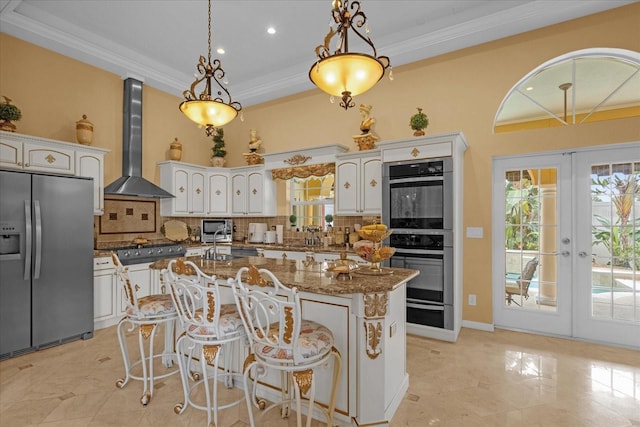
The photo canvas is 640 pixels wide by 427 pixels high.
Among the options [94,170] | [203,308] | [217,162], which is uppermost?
[217,162]

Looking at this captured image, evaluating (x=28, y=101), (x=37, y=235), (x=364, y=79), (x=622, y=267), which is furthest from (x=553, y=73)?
(x=28, y=101)

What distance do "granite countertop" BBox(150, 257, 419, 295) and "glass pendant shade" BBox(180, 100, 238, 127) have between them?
1.29 m

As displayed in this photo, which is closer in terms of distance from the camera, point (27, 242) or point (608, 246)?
point (27, 242)

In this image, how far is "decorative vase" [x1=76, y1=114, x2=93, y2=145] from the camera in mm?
4227

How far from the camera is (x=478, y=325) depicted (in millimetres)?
4008

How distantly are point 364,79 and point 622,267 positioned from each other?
3.57m

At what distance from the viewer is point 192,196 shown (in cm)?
561

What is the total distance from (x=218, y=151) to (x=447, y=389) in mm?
5351

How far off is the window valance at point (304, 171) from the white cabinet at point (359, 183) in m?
0.25

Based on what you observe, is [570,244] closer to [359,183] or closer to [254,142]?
[359,183]

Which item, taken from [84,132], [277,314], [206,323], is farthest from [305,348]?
[84,132]

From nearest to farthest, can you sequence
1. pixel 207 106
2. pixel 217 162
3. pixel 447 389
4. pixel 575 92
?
pixel 447 389 < pixel 207 106 < pixel 575 92 < pixel 217 162

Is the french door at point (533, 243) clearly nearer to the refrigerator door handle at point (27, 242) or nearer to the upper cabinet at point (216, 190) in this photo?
the upper cabinet at point (216, 190)

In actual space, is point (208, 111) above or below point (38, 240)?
above
